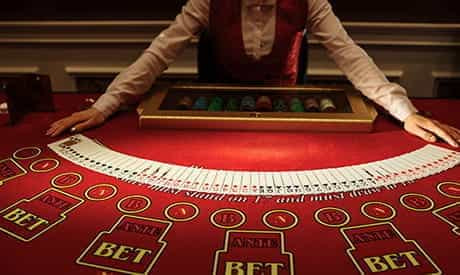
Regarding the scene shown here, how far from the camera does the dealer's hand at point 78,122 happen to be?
1297 millimetres

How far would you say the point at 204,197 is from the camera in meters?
0.96

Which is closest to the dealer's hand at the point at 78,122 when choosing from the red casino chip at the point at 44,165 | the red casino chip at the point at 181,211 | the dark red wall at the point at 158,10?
the red casino chip at the point at 44,165

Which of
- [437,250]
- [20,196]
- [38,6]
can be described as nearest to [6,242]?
[20,196]

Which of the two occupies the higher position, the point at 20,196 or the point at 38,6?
the point at 38,6

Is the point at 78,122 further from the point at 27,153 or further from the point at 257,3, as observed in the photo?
the point at 257,3

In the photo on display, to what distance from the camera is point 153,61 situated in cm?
157

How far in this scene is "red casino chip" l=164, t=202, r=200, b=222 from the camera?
0.88 m

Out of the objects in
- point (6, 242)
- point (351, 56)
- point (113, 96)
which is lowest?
point (6, 242)

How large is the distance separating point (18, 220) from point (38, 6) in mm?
2009

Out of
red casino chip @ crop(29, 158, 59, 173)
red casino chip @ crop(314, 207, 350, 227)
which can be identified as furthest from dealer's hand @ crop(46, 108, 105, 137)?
red casino chip @ crop(314, 207, 350, 227)

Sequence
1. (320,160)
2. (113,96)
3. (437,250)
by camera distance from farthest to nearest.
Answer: (113,96)
(320,160)
(437,250)

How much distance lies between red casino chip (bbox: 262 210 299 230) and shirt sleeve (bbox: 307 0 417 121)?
0.62 metres

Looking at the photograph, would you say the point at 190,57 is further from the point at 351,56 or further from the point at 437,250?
the point at 437,250

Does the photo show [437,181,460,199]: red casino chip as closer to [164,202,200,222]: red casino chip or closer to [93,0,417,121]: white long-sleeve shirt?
[93,0,417,121]: white long-sleeve shirt
